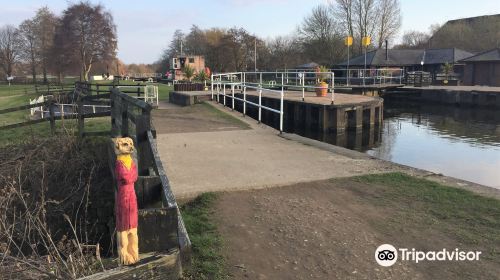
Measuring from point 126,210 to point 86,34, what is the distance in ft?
209

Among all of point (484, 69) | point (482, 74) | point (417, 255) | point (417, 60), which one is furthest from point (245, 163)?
point (417, 60)

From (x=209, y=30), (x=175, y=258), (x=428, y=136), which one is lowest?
(x=428, y=136)

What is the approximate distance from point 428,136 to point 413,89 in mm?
18108

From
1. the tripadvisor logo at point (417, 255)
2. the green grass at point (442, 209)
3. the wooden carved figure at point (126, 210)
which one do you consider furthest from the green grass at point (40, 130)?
the tripadvisor logo at point (417, 255)

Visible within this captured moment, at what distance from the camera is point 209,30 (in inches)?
3654

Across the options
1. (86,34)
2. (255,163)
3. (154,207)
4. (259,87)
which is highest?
(86,34)

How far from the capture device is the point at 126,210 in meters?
2.89

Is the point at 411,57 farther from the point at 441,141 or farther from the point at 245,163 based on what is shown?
the point at 245,163

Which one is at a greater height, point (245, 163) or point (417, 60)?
point (417, 60)

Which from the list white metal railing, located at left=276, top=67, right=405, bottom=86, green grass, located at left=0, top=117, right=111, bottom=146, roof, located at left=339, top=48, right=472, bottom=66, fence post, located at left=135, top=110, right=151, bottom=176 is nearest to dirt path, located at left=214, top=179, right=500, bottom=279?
fence post, located at left=135, top=110, right=151, bottom=176

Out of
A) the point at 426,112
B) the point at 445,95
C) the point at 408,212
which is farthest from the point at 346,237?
the point at 445,95

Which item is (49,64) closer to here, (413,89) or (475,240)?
(413,89)

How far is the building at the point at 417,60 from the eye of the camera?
47.0 meters

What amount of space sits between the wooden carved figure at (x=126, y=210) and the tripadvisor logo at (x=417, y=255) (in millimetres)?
2110
